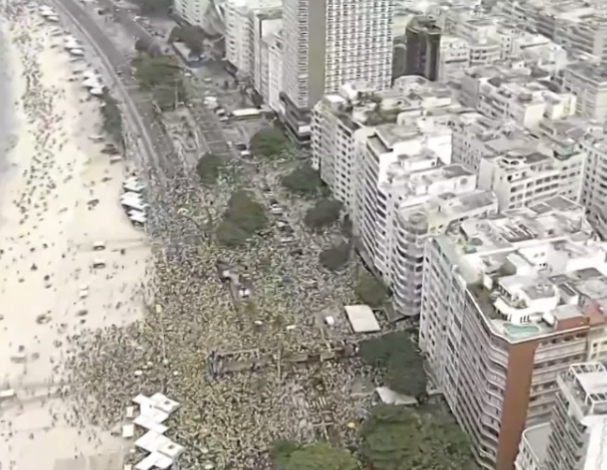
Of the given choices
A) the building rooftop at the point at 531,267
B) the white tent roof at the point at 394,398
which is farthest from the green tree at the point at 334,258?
the white tent roof at the point at 394,398

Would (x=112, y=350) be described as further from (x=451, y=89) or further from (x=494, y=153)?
(x=451, y=89)

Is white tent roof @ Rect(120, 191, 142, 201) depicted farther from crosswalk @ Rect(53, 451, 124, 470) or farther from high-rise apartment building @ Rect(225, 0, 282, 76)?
crosswalk @ Rect(53, 451, 124, 470)

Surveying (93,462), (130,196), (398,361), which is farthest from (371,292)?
(130,196)

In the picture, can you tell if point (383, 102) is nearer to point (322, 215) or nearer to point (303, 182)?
point (303, 182)

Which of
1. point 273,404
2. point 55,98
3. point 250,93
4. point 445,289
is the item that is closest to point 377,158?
point 445,289

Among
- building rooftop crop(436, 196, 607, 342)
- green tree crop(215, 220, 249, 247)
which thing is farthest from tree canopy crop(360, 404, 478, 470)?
green tree crop(215, 220, 249, 247)
